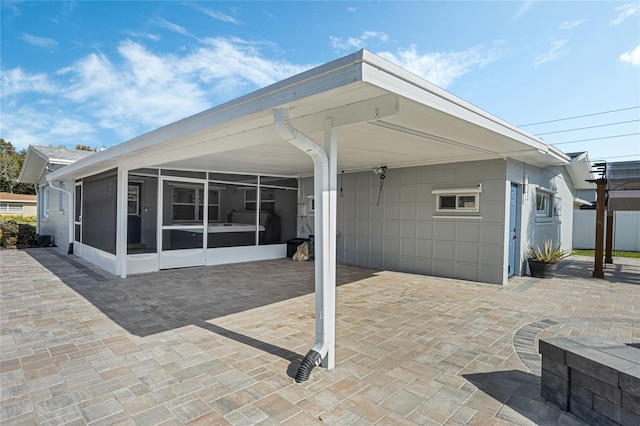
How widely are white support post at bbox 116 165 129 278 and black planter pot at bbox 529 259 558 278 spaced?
8773 mm

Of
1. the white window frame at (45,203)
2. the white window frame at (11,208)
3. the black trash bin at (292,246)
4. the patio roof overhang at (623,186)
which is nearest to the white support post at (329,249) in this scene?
the black trash bin at (292,246)

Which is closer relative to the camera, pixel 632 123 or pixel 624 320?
pixel 624 320

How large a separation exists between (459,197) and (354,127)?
4.04 meters

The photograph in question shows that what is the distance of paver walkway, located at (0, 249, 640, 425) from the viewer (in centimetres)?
248

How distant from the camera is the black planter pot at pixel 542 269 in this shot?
7.40 m

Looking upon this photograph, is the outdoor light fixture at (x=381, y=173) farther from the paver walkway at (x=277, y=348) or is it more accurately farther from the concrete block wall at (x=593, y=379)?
the concrete block wall at (x=593, y=379)

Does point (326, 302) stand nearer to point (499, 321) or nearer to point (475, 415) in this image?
point (475, 415)

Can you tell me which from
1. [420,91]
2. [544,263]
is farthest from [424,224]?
[420,91]

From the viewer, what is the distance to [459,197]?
732 cm

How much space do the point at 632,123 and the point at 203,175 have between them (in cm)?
2486

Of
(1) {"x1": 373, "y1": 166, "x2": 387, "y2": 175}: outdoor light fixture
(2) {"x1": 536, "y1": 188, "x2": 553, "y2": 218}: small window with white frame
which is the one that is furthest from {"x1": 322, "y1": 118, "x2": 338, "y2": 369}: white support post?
(2) {"x1": 536, "y1": 188, "x2": 553, "y2": 218}: small window with white frame

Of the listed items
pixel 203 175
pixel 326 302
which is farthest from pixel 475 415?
pixel 203 175

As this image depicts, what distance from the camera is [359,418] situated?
7.79ft

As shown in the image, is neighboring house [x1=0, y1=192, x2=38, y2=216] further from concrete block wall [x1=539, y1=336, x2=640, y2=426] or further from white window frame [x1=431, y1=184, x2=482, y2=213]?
concrete block wall [x1=539, y1=336, x2=640, y2=426]
